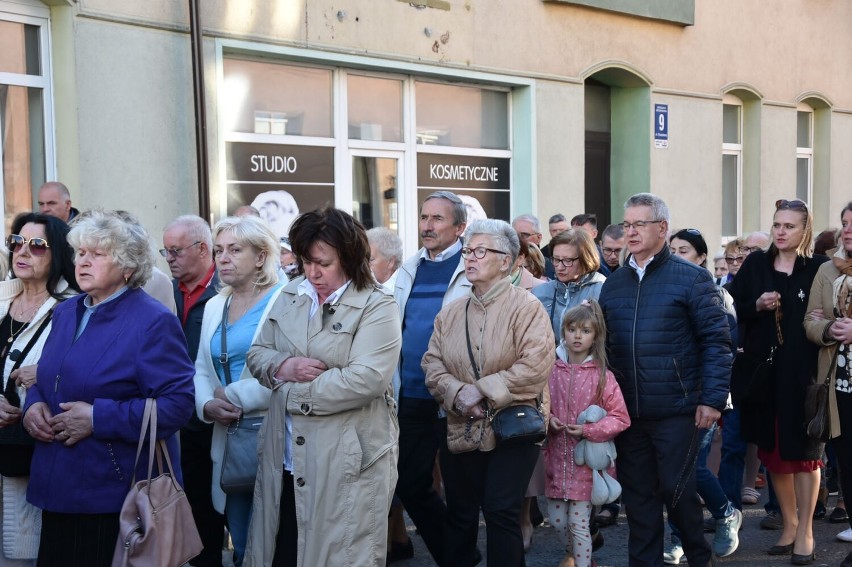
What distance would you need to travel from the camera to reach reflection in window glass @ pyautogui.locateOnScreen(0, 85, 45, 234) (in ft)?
26.9

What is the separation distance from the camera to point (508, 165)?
12.3 m

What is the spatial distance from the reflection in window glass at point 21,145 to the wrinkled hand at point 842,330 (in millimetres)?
6304

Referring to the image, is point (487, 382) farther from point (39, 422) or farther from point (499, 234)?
point (39, 422)

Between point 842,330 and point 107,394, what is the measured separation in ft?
13.7

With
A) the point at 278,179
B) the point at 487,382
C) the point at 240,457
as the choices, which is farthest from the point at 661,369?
the point at 278,179

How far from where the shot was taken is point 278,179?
393 inches

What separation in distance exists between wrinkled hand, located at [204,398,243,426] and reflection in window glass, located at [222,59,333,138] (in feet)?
16.8

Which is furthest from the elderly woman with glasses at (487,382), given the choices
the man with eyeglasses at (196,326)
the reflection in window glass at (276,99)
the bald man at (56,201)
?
the reflection in window glass at (276,99)

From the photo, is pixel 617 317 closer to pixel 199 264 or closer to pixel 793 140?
pixel 199 264

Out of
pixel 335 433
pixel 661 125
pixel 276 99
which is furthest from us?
pixel 661 125

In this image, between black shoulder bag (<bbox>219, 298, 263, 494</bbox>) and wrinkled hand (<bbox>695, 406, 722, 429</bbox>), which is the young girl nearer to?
wrinkled hand (<bbox>695, 406, 722, 429</bbox>)

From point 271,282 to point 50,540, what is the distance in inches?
70.9

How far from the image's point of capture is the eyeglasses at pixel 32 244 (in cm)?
437

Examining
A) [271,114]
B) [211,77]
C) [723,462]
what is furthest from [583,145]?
[723,462]
